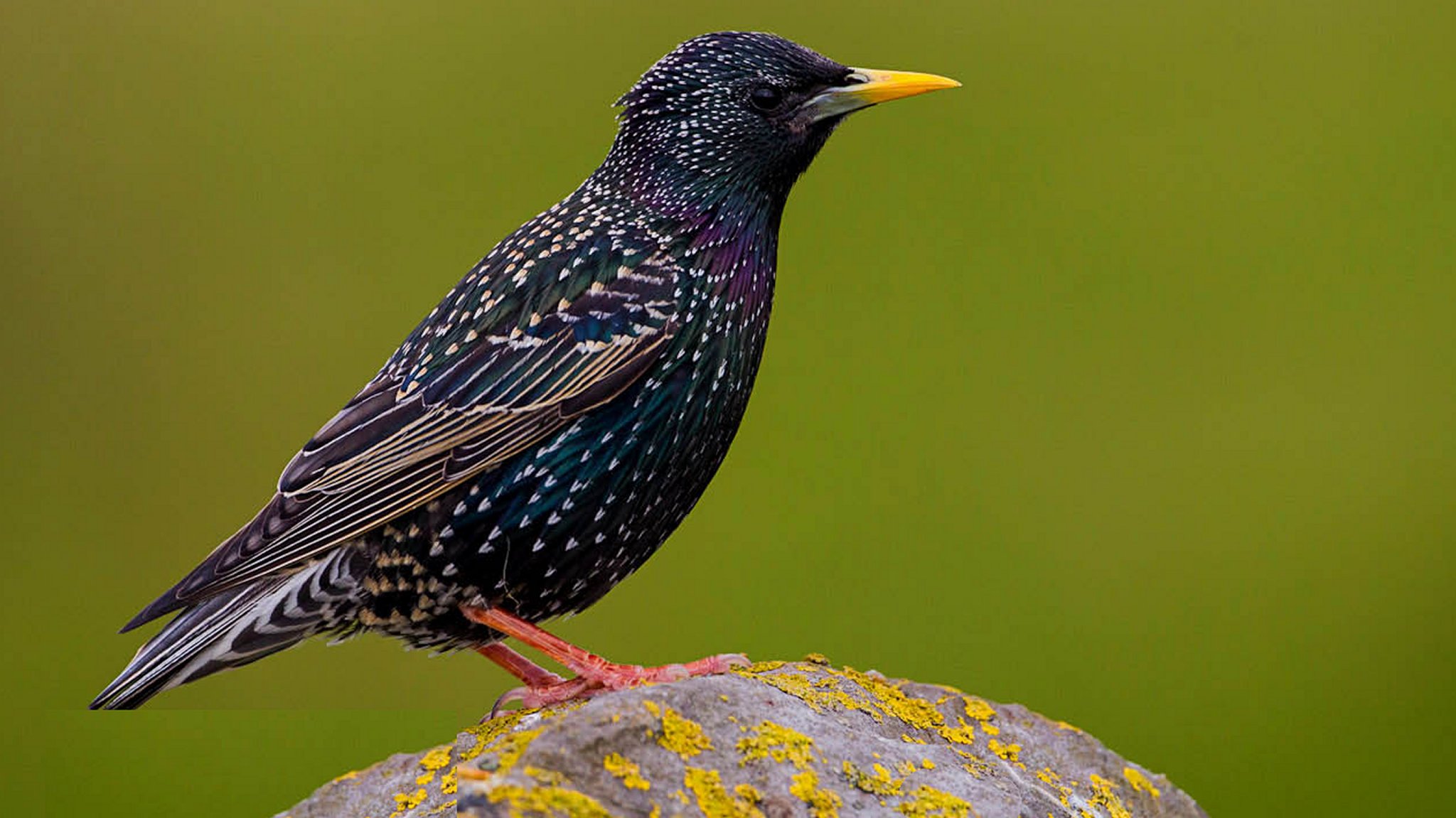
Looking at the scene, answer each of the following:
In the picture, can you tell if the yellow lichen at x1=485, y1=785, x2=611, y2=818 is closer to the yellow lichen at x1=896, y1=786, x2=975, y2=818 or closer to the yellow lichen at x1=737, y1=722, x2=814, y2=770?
the yellow lichen at x1=737, y1=722, x2=814, y2=770

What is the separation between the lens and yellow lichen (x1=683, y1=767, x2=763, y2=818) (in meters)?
2.98

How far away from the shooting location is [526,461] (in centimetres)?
402

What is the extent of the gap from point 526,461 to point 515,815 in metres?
1.51

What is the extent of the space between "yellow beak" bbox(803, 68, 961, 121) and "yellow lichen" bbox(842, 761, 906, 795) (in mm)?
2064

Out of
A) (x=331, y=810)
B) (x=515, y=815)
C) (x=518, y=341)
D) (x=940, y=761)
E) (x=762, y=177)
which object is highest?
(x=762, y=177)

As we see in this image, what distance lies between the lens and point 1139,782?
13.1 ft

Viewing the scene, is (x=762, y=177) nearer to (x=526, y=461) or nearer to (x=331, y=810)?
(x=526, y=461)

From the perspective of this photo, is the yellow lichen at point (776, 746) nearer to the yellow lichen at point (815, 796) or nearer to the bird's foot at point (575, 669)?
the yellow lichen at point (815, 796)

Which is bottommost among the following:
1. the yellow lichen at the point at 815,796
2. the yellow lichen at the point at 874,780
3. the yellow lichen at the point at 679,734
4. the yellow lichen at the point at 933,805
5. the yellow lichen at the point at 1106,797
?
the yellow lichen at the point at 1106,797

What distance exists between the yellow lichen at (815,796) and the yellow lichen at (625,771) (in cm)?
35

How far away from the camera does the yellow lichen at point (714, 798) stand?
117 inches

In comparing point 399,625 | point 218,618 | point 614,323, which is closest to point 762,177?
point 614,323

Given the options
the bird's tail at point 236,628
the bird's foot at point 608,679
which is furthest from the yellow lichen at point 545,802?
the bird's tail at point 236,628

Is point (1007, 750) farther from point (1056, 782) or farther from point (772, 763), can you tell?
point (772, 763)
